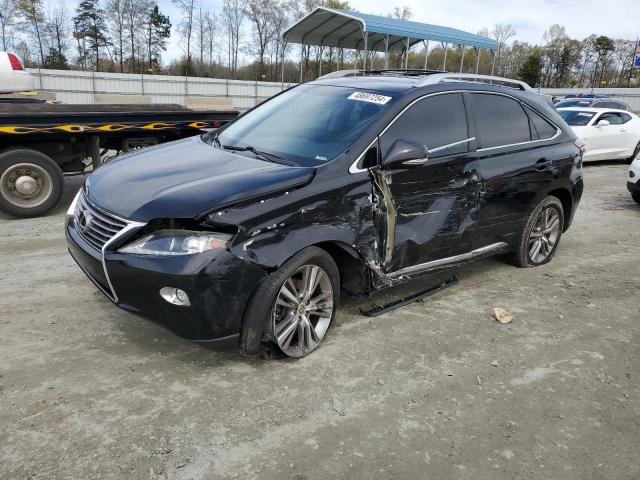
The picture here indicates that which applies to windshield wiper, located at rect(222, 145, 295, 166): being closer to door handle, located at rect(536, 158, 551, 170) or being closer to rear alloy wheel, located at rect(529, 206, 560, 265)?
door handle, located at rect(536, 158, 551, 170)

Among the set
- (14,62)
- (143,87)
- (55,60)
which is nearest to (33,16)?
(55,60)

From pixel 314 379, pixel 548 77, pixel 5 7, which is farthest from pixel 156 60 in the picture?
pixel 314 379

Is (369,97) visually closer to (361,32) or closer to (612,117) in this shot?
(612,117)

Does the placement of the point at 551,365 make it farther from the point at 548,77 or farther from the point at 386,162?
the point at 548,77

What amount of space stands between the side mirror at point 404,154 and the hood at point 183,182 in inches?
23.2

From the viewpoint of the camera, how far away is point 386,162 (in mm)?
3641

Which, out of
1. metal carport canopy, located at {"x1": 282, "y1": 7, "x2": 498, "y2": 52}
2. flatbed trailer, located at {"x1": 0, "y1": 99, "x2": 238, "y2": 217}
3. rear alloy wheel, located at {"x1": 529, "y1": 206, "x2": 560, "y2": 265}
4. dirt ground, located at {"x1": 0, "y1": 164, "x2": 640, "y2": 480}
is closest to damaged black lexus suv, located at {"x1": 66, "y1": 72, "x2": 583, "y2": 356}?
rear alloy wheel, located at {"x1": 529, "y1": 206, "x2": 560, "y2": 265}

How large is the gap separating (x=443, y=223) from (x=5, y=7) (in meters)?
54.4

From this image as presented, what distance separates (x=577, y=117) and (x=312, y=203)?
1261 cm

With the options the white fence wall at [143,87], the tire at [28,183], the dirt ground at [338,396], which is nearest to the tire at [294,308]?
the dirt ground at [338,396]

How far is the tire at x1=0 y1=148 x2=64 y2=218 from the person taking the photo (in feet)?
21.4

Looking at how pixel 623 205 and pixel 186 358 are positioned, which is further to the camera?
pixel 623 205

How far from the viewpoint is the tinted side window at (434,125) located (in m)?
3.87

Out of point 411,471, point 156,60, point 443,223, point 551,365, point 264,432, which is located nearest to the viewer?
point 411,471
